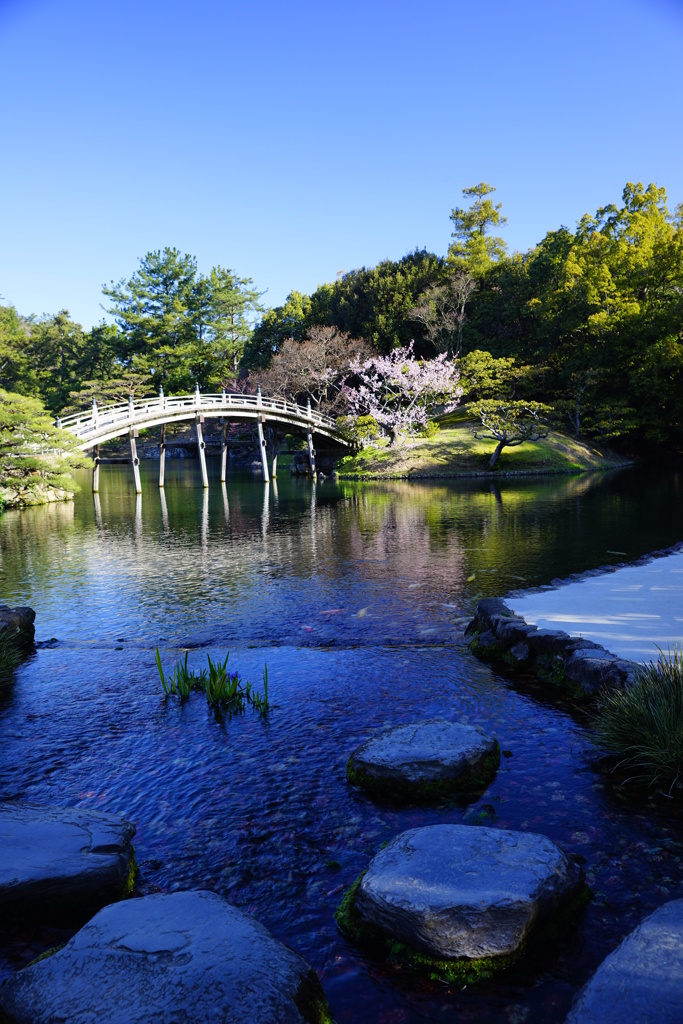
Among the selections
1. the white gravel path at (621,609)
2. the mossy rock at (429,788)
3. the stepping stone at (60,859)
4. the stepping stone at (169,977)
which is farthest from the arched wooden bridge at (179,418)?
the stepping stone at (169,977)

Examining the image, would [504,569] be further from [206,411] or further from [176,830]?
[206,411]

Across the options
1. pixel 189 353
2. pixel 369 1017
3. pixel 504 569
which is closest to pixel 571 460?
pixel 504 569

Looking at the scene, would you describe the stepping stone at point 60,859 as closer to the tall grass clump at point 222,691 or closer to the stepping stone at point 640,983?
the tall grass clump at point 222,691

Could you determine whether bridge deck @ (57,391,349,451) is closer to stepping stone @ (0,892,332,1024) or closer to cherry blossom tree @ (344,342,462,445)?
cherry blossom tree @ (344,342,462,445)

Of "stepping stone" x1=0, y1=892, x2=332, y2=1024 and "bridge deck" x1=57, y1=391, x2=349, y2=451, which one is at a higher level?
"bridge deck" x1=57, y1=391, x2=349, y2=451

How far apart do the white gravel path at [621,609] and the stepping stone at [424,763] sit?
2.40m

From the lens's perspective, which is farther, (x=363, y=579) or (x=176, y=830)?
(x=363, y=579)

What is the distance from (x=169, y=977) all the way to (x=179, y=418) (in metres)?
33.6

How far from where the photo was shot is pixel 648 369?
40.3 metres

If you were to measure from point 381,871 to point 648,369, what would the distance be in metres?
42.8

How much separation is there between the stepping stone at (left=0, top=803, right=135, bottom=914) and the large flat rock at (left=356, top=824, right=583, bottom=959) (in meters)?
1.69

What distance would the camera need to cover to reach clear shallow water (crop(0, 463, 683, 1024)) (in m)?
3.87

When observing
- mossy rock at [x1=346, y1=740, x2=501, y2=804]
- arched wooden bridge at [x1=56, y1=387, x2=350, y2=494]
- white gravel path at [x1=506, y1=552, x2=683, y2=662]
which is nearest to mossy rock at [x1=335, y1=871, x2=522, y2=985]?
mossy rock at [x1=346, y1=740, x2=501, y2=804]

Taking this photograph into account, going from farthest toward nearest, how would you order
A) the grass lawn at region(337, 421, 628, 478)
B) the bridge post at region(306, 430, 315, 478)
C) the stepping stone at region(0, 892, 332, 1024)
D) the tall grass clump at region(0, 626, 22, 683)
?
the bridge post at region(306, 430, 315, 478) → the grass lawn at region(337, 421, 628, 478) → the tall grass clump at region(0, 626, 22, 683) → the stepping stone at region(0, 892, 332, 1024)
